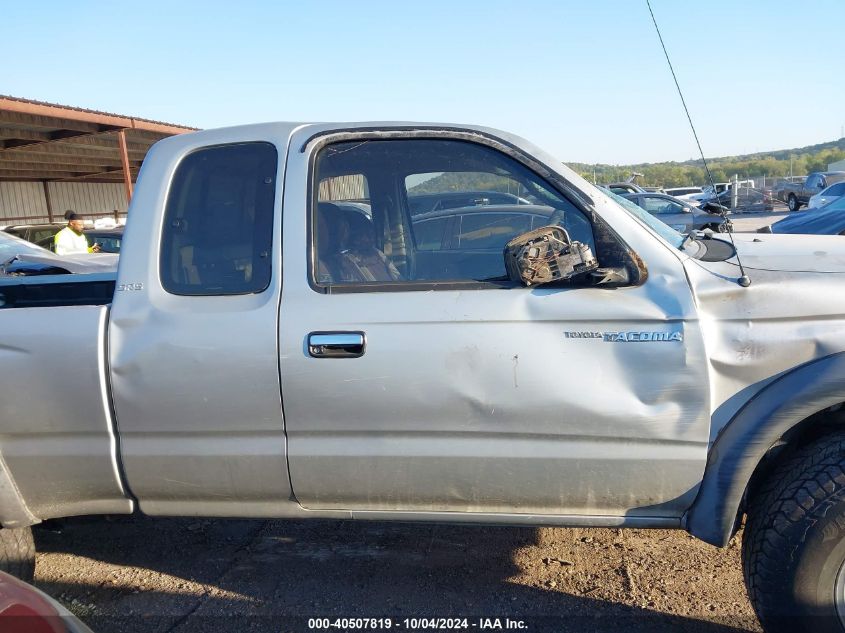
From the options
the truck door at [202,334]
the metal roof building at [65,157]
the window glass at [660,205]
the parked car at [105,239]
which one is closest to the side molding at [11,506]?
the truck door at [202,334]

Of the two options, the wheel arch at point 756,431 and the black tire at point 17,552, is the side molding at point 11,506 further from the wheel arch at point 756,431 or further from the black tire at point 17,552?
the wheel arch at point 756,431

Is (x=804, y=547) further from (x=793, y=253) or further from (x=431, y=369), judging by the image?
(x=431, y=369)

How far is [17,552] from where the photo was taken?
297 centimetres

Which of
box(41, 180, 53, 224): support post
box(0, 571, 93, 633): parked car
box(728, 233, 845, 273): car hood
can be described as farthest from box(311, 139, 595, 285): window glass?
box(41, 180, 53, 224): support post

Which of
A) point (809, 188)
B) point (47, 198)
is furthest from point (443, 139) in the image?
point (809, 188)

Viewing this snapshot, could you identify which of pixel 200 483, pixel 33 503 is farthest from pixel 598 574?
pixel 33 503

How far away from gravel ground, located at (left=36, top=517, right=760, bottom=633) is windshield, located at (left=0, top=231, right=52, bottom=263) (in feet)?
19.0

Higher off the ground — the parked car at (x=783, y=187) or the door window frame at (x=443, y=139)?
the door window frame at (x=443, y=139)

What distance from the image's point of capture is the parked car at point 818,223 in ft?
22.9

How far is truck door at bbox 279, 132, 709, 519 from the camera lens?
2.45 meters

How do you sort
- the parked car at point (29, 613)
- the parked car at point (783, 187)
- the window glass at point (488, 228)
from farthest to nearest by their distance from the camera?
1. the parked car at point (783, 187)
2. the window glass at point (488, 228)
3. the parked car at point (29, 613)

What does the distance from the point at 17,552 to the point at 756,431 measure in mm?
2936

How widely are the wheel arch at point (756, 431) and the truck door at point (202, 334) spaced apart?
1.54 meters

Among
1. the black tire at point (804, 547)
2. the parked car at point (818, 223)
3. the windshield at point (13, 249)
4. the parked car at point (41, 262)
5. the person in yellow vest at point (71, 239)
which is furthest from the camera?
the person in yellow vest at point (71, 239)
